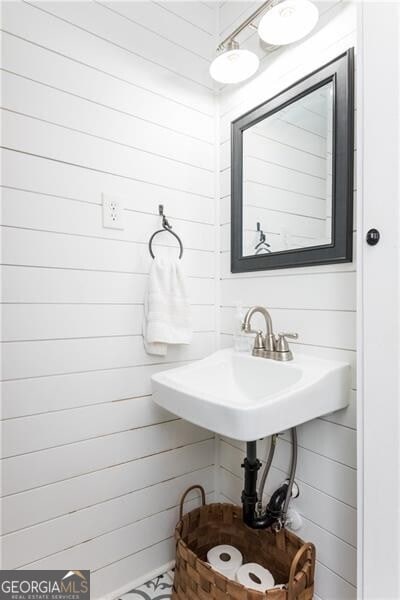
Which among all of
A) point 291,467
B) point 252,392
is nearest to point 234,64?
point 252,392

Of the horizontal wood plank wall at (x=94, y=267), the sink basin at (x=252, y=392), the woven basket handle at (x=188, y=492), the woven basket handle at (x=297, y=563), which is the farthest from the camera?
the woven basket handle at (x=188, y=492)

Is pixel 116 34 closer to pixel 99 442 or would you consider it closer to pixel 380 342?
pixel 380 342

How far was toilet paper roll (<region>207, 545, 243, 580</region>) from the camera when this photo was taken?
1162 mm

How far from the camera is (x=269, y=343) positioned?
1.19 metres

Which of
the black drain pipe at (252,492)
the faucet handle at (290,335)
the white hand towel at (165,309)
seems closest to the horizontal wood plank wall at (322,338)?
the faucet handle at (290,335)

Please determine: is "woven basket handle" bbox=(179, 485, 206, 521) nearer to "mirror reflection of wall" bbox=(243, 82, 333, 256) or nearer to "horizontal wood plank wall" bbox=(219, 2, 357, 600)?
"horizontal wood plank wall" bbox=(219, 2, 357, 600)

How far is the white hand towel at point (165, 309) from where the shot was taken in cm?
125

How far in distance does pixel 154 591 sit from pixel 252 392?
32.8 inches

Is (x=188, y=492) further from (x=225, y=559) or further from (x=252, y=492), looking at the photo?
(x=252, y=492)

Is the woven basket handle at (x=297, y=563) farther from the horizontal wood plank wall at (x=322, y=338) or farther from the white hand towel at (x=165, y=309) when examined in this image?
the white hand towel at (x=165, y=309)

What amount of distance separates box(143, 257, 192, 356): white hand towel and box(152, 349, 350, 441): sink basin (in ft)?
0.49

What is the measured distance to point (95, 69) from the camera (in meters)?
1.18

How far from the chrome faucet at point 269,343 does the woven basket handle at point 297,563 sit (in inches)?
22.4

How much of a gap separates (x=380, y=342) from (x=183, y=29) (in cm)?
146
